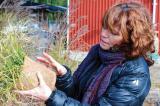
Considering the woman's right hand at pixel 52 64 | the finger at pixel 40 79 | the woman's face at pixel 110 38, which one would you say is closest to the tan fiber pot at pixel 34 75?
the finger at pixel 40 79

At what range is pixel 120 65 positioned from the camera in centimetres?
299

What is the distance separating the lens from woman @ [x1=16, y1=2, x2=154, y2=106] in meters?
2.88

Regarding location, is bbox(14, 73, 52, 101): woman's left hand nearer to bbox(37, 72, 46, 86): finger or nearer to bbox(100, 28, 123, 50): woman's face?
bbox(37, 72, 46, 86): finger

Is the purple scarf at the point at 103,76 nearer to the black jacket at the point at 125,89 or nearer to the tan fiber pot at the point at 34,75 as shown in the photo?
the black jacket at the point at 125,89

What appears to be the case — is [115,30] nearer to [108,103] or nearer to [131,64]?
[131,64]

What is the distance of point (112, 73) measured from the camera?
9.74ft

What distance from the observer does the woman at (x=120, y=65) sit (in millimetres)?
2881

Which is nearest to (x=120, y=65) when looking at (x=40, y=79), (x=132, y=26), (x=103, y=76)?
(x=103, y=76)

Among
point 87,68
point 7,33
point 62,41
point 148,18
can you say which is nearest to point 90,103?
point 87,68

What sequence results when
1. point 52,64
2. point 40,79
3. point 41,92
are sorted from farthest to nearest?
point 52,64 < point 40,79 < point 41,92

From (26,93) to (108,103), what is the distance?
450mm

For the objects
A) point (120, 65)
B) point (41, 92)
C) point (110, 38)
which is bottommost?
point (41, 92)

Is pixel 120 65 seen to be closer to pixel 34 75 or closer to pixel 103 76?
pixel 103 76

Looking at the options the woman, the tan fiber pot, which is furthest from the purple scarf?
the tan fiber pot
